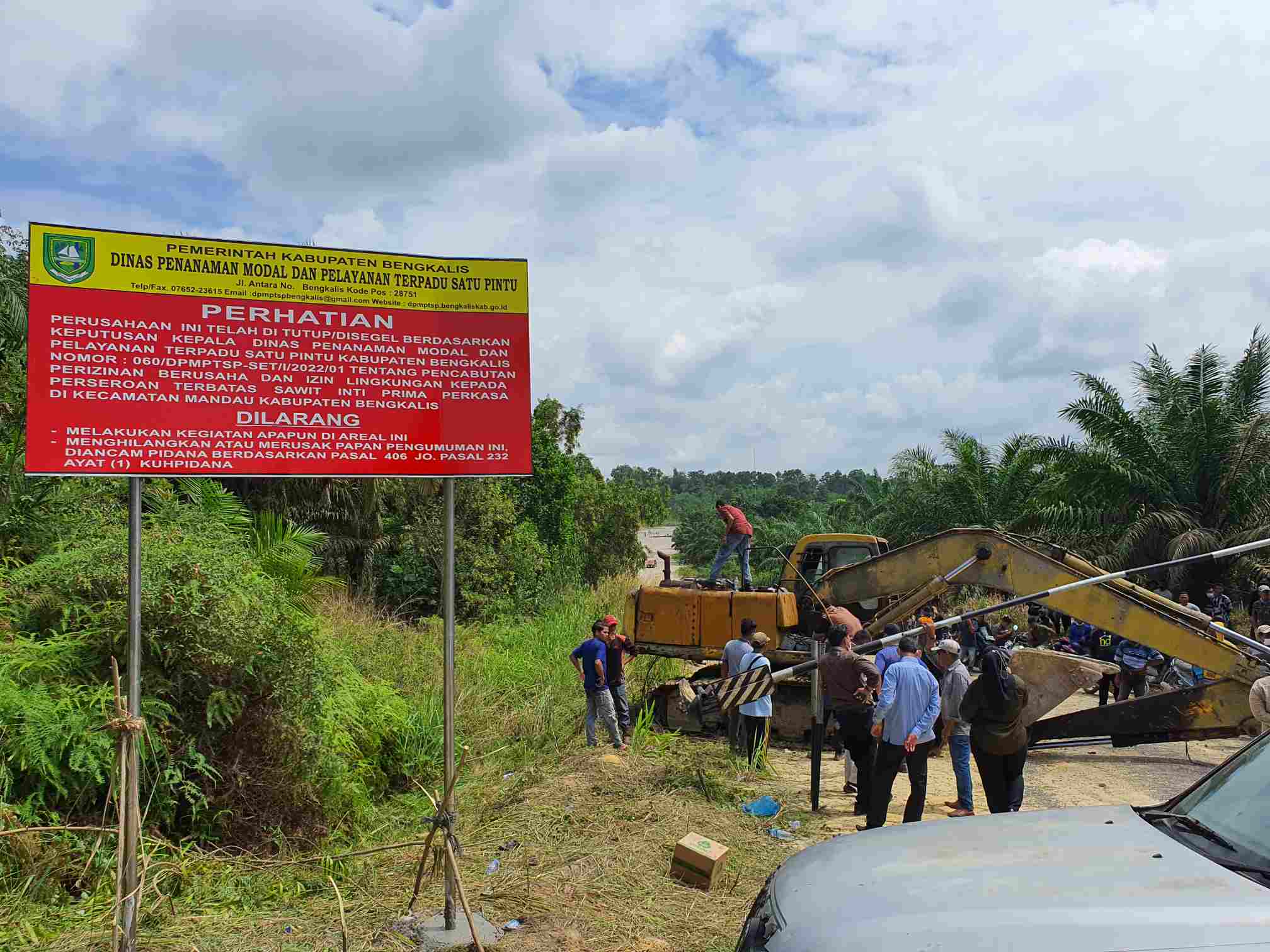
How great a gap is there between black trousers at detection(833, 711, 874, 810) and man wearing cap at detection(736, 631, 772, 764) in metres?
1.03

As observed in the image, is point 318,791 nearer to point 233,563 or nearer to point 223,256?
Result: point 233,563

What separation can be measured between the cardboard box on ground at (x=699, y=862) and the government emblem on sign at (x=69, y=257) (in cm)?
514

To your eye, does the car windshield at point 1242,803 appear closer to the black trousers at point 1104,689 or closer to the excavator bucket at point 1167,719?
the excavator bucket at point 1167,719

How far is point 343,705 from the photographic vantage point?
8.95 meters

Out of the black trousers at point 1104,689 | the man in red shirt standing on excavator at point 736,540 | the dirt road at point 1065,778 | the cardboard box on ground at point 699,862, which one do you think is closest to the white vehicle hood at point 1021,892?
the cardboard box on ground at point 699,862

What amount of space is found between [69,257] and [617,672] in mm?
7580

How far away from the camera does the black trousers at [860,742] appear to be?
9023mm

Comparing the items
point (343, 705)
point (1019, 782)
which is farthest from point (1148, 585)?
point (343, 705)

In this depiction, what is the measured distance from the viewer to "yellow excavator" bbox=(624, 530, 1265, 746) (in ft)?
33.2

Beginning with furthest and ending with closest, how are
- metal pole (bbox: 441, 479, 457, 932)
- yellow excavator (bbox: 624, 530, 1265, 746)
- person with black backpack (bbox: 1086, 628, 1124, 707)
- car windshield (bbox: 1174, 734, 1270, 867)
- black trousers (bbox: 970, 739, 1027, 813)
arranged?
person with black backpack (bbox: 1086, 628, 1124, 707)
yellow excavator (bbox: 624, 530, 1265, 746)
black trousers (bbox: 970, 739, 1027, 813)
metal pole (bbox: 441, 479, 457, 932)
car windshield (bbox: 1174, 734, 1270, 867)

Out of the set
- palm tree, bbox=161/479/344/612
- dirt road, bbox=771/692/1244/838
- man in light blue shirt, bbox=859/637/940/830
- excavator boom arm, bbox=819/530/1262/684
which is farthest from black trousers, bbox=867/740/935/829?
palm tree, bbox=161/479/344/612

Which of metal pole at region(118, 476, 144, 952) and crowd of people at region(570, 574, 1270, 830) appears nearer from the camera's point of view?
metal pole at region(118, 476, 144, 952)

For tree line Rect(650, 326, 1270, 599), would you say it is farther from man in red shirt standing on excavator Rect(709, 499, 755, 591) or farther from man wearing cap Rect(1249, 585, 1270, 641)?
man in red shirt standing on excavator Rect(709, 499, 755, 591)

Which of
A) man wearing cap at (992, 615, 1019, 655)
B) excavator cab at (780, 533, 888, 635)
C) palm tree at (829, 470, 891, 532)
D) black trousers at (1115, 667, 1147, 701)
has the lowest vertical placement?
black trousers at (1115, 667, 1147, 701)
